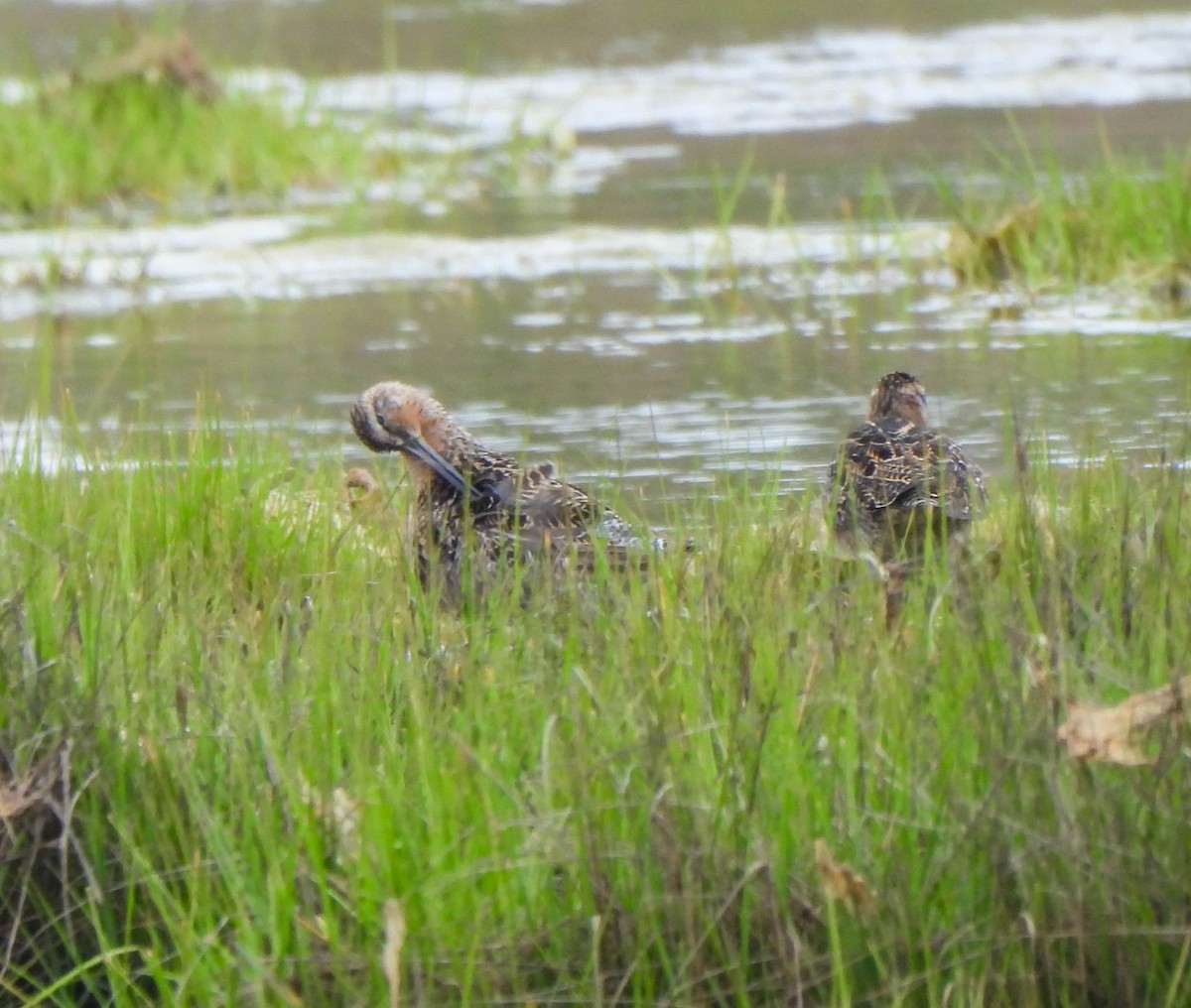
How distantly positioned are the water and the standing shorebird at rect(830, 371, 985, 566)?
0.68 ft

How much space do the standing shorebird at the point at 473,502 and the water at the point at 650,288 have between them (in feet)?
0.82

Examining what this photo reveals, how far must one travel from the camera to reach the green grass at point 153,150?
13539mm

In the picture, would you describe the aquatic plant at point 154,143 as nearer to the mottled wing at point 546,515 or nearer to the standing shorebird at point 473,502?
the standing shorebird at point 473,502

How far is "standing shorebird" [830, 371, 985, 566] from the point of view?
5285 millimetres

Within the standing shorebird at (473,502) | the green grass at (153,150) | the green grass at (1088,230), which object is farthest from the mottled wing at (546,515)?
the green grass at (153,150)

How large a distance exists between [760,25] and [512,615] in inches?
733

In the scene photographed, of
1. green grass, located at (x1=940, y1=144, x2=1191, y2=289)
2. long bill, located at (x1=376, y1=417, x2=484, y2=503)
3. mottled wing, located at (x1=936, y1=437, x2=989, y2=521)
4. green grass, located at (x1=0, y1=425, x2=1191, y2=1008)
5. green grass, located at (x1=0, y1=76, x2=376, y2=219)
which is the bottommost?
green grass, located at (x1=0, y1=425, x2=1191, y2=1008)

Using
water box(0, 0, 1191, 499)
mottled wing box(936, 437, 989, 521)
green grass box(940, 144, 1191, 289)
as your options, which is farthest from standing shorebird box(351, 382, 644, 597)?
green grass box(940, 144, 1191, 289)

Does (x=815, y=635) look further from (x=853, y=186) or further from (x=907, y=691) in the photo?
(x=853, y=186)

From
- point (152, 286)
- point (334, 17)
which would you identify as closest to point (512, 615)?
point (152, 286)

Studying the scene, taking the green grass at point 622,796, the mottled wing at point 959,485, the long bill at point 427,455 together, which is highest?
the long bill at point 427,455

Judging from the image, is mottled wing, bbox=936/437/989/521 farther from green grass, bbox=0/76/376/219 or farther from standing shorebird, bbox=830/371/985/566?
green grass, bbox=0/76/376/219

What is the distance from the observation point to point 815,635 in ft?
13.0

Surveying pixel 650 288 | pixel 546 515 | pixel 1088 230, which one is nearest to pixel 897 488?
pixel 546 515
